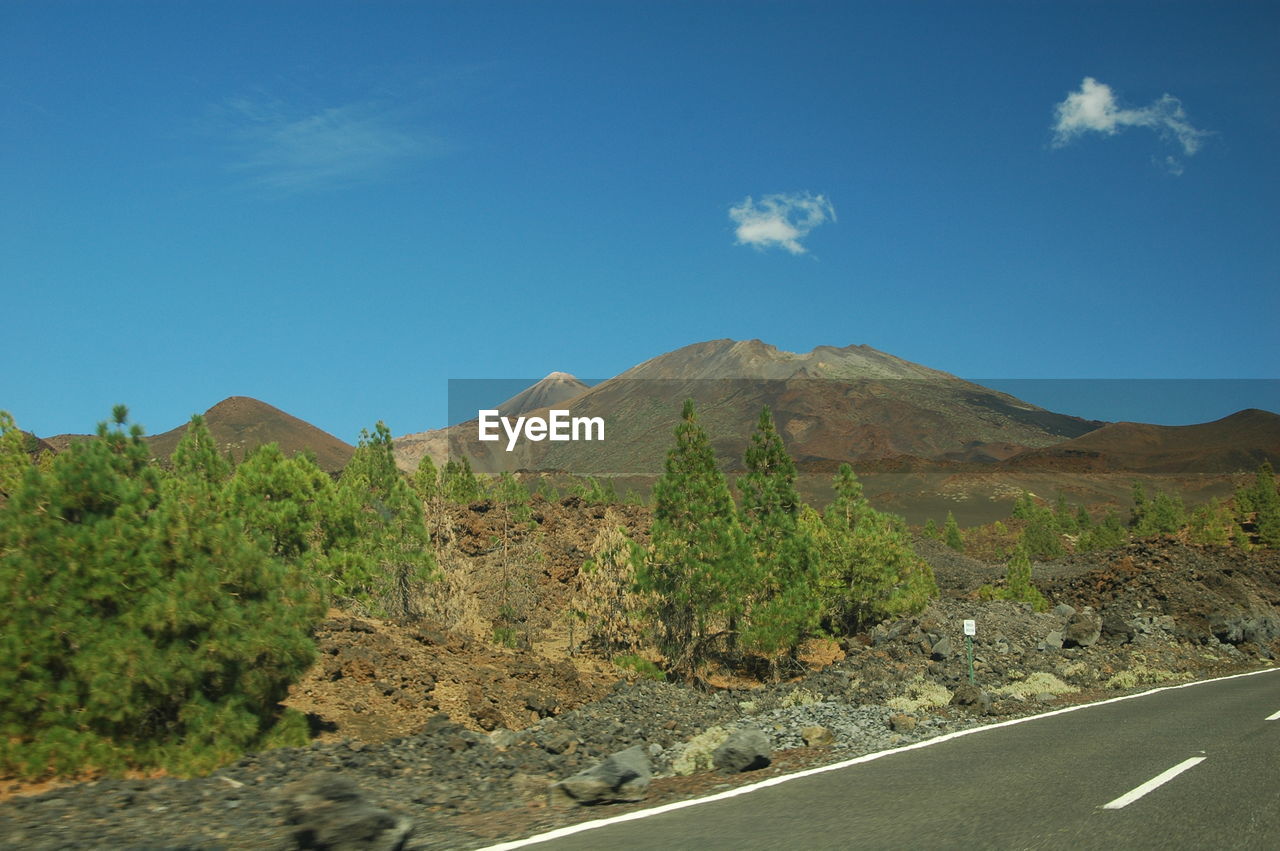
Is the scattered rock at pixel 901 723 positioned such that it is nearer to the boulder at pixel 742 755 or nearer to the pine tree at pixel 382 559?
the boulder at pixel 742 755

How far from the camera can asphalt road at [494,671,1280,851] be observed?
592 cm

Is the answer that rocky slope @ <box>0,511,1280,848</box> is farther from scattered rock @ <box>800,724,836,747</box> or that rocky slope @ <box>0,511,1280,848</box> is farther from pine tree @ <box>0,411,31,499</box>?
pine tree @ <box>0,411,31,499</box>

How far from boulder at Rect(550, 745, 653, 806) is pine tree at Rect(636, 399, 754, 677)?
1451cm

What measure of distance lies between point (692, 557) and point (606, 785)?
590 inches

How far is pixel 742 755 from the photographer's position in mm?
9375

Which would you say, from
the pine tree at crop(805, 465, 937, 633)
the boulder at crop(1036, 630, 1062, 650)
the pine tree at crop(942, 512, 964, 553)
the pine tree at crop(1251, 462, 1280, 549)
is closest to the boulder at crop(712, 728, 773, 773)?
the boulder at crop(1036, 630, 1062, 650)

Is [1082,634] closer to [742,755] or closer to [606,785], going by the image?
[742,755]

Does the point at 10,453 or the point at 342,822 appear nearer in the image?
the point at 342,822

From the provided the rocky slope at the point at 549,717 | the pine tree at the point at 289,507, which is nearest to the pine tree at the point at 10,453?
the pine tree at the point at 289,507

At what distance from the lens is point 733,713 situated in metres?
17.3

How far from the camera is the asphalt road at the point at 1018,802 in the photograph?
19.4 feet

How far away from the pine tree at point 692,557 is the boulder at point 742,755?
13179 mm

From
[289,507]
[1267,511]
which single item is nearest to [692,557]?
[289,507]

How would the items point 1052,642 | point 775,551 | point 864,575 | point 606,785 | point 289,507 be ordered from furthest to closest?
point 864,575 → point 775,551 → point 1052,642 → point 289,507 → point 606,785
